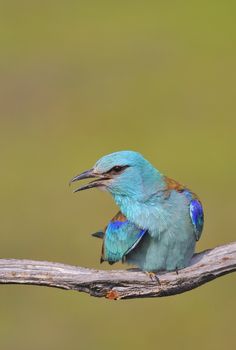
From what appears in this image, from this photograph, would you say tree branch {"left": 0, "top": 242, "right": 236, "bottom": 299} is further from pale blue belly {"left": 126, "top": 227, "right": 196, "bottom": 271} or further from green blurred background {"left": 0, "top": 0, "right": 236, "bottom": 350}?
green blurred background {"left": 0, "top": 0, "right": 236, "bottom": 350}

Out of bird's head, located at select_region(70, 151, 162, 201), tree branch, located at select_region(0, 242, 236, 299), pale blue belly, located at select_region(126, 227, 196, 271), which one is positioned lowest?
tree branch, located at select_region(0, 242, 236, 299)

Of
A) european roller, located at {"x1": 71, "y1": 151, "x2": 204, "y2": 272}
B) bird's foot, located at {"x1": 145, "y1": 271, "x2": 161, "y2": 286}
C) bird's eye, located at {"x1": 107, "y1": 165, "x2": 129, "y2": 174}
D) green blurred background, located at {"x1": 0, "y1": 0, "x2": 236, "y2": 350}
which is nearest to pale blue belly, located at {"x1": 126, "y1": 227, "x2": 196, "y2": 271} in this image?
european roller, located at {"x1": 71, "y1": 151, "x2": 204, "y2": 272}

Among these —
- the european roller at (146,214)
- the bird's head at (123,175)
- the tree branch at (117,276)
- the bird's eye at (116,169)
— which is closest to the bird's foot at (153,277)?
the tree branch at (117,276)

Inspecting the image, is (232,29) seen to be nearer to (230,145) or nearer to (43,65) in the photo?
(43,65)

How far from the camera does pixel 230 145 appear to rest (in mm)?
19188

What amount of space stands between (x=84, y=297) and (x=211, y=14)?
15.6 metres

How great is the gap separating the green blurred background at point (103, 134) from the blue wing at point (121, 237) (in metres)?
4.57

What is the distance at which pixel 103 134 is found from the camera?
67.6 ft

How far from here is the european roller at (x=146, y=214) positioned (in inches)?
300

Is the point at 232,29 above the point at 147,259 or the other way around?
above

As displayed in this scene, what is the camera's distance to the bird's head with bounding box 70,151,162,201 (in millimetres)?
7586

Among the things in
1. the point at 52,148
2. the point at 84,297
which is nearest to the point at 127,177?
the point at 84,297

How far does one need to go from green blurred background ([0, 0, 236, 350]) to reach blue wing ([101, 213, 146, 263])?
4575mm

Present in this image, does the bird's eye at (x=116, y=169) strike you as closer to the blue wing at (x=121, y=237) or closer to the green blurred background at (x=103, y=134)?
the blue wing at (x=121, y=237)
